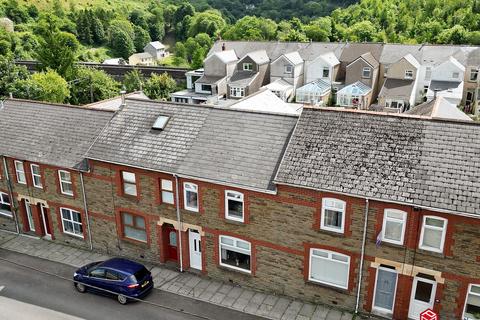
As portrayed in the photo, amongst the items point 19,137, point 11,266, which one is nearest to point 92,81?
point 19,137

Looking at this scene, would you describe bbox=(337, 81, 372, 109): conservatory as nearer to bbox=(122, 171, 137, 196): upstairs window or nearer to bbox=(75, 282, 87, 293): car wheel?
bbox=(122, 171, 137, 196): upstairs window

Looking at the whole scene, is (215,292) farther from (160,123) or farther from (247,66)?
(247,66)

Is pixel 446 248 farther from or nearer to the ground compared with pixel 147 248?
farther from the ground

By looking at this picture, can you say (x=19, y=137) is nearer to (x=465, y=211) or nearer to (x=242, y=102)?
(x=242, y=102)

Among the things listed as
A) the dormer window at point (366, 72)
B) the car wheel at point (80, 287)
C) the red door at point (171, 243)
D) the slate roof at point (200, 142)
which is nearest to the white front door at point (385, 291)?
the slate roof at point (200, 142)

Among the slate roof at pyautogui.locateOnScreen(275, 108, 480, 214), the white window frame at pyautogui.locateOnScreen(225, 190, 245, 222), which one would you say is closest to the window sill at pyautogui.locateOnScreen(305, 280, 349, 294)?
the white window frame at pyautogui.locateOnScreen(225, 190, 245, 222)

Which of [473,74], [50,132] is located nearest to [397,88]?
[473,74]

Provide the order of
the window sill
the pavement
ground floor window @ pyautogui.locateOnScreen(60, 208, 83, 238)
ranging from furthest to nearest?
ground floor window @ pyautogui.locateOnScreen(60, 208, 83, 238)
the pavement
the window sill
